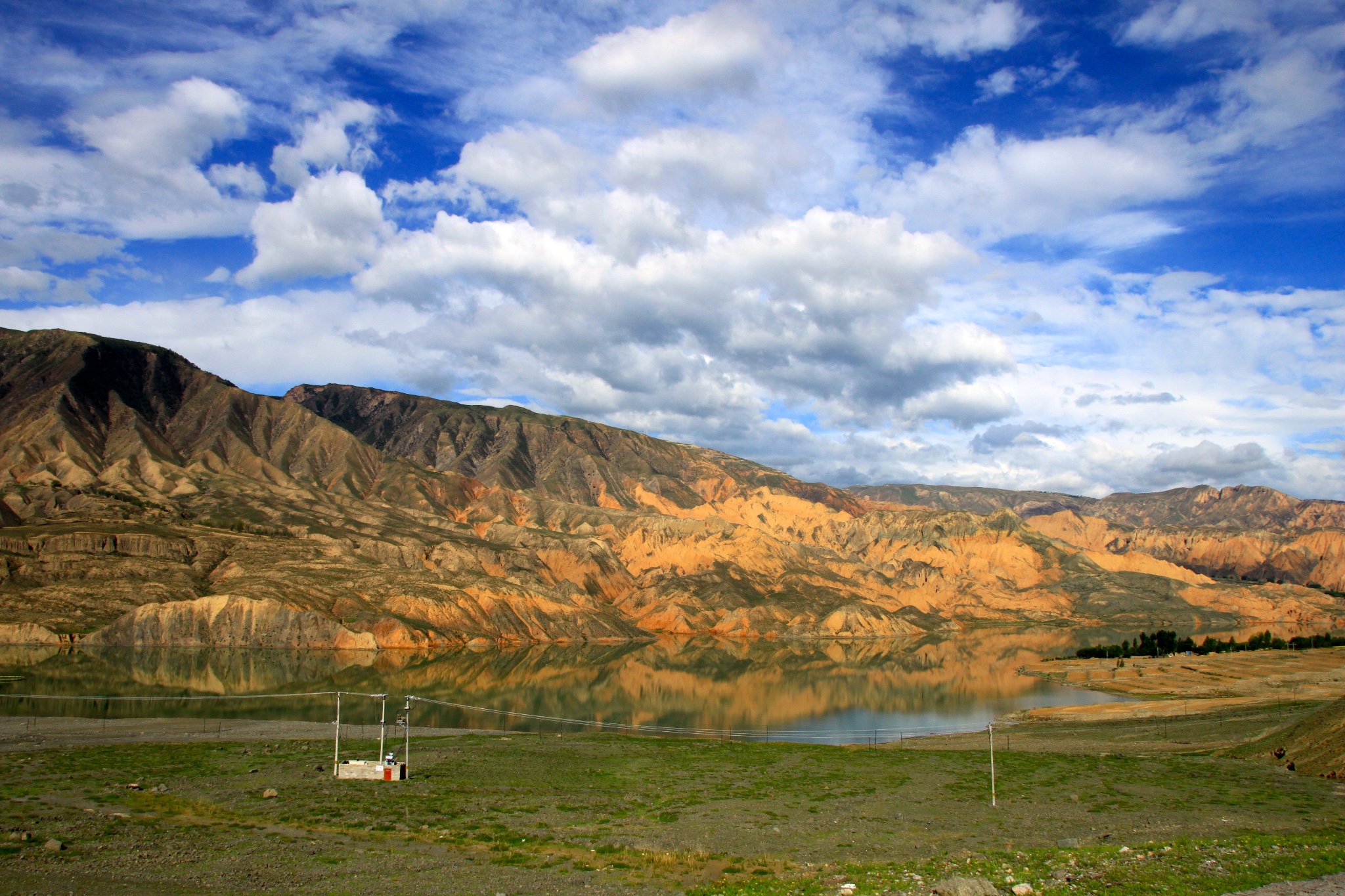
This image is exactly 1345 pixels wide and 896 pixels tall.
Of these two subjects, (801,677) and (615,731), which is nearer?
(615,731)

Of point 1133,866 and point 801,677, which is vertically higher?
point 1133,866

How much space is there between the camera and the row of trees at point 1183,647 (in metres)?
118

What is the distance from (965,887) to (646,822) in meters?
12.5

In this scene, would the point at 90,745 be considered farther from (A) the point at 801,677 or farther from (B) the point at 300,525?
(B) the point at 300,525

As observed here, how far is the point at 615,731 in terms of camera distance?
58031 millimetres

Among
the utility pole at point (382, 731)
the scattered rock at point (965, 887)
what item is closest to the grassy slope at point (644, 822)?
the scattered rock at point (965, 887)

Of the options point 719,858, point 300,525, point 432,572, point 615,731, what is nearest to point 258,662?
point 432,572

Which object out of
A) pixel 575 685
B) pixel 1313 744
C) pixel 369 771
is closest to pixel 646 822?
pixel 369 771

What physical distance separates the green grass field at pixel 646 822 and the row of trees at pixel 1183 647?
273 feet

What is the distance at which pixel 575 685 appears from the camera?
8662 centimetres

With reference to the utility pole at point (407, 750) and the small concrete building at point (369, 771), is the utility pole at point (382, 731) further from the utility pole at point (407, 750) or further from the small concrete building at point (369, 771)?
the utility pole at point (407, 750)

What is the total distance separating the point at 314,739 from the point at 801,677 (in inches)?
2596

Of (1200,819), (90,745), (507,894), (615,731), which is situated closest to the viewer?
(507,894)

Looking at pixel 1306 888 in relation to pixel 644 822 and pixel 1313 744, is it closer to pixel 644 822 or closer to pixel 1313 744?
pixel 644 822
